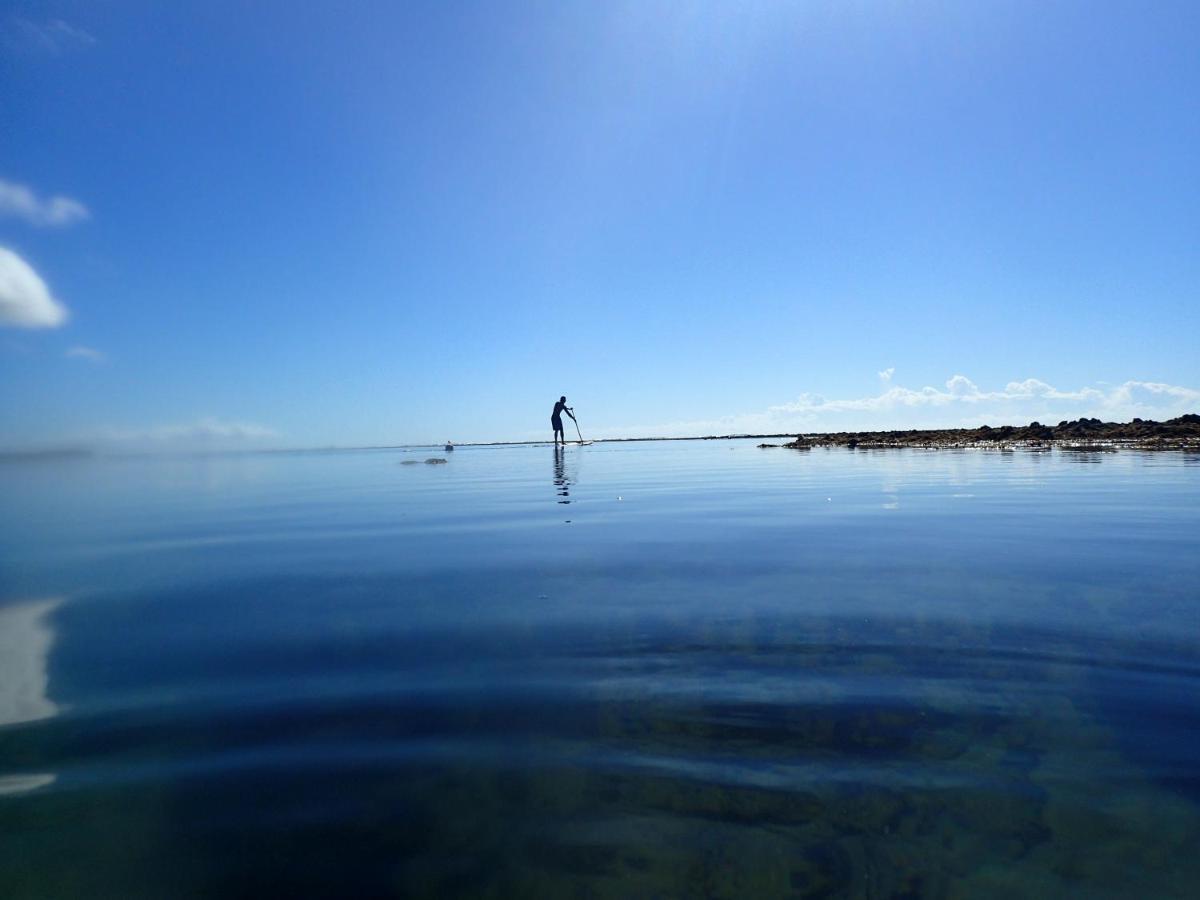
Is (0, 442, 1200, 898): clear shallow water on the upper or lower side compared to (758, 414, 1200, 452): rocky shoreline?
lower

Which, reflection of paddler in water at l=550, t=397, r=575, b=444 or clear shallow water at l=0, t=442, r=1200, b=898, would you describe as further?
reflection of paddler in water at l=550, t=397, r=575, b=444

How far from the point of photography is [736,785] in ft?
8.77

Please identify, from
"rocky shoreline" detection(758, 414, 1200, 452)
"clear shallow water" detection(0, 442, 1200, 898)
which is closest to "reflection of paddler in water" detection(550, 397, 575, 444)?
"rocky shoreline" detection(758, 414, 1200, 452)

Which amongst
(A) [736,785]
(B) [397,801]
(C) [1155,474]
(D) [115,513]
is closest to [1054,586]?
(A) [736,785]

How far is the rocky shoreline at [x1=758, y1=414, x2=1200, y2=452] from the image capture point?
28.9 meters

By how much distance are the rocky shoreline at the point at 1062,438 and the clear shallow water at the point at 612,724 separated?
28.6 meters

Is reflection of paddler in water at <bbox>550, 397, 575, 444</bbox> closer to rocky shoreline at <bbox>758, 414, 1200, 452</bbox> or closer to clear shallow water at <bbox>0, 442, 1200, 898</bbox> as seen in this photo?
rocky shoreline at <bbox>758, 414, 1200, 452</bbox>

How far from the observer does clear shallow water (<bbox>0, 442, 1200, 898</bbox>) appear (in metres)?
2.28

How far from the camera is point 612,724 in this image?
325cm

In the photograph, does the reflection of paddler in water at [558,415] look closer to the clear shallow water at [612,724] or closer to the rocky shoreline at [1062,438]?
the rocky shoreline at [1062,438]

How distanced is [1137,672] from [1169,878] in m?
2.09

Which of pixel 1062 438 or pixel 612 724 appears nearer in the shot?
pixel 612 724

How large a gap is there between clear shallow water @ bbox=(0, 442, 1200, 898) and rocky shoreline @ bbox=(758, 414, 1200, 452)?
2855cm

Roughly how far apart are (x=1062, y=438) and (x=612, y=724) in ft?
134
